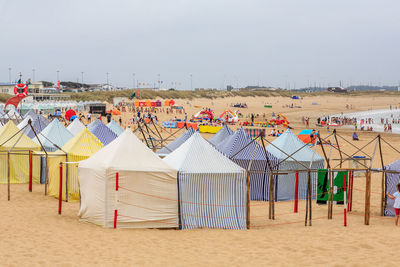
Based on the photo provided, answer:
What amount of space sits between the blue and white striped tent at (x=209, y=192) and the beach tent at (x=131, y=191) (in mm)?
282

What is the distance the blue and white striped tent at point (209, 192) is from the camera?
11484 millimetres

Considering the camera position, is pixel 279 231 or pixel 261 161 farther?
pixel 261 161

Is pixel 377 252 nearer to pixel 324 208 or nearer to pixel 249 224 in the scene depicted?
pixel 249 224

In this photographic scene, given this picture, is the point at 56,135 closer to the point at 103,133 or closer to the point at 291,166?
the point at 103,133

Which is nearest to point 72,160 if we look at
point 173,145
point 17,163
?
point 17,163

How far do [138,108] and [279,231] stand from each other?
2286 inches

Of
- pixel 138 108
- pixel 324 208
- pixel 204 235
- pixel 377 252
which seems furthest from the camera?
pixel 138 108

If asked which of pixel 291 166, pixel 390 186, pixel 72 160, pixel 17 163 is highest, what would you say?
pixel 72 160

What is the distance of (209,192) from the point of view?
11.6 m

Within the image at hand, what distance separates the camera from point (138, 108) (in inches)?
2687

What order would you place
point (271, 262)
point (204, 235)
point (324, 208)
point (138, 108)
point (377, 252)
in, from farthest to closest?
point (138, 108) < point (324, 208) < point (204, 235) < point (377, 252) < point (271, 262)

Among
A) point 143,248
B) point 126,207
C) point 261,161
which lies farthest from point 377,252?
point 261,161

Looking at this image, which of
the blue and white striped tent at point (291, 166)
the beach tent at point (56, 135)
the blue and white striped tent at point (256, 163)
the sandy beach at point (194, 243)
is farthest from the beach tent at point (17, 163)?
the blue and white striped tent at point (291, 166)

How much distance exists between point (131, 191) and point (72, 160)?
16.7ft
